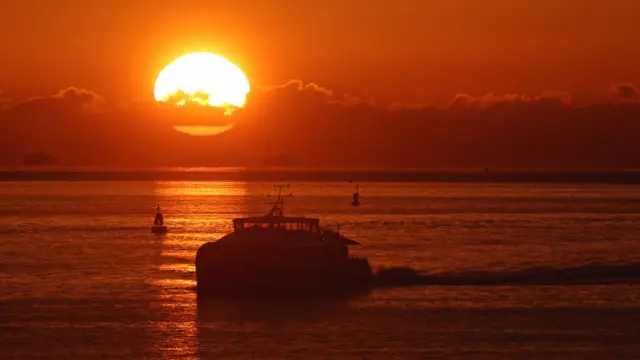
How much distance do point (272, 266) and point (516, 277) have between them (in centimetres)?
1872

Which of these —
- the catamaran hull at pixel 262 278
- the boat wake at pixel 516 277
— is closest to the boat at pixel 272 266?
the catamaran hull at pixel 262 278

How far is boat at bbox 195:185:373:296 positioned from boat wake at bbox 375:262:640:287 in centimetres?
490

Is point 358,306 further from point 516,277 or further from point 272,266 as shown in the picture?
point 516,277

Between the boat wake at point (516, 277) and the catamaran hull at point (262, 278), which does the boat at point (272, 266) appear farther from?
the boat wake at point (516, 277)

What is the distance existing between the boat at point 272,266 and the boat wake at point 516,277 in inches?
193

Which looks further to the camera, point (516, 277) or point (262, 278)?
point (516, 277)

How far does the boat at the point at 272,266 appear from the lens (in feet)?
201

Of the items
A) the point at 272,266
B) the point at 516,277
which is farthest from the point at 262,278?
the point at 516,277

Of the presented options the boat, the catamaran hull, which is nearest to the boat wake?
the boat

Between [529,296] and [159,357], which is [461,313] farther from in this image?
[159,357]

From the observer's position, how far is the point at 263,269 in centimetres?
6112

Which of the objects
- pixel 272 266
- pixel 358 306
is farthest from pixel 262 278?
pixel 358 306

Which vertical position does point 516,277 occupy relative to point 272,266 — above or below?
below

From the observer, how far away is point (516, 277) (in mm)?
71438
